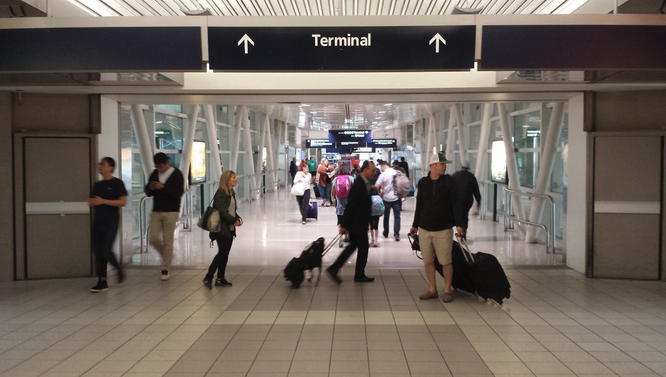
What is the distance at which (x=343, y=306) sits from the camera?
6176mm

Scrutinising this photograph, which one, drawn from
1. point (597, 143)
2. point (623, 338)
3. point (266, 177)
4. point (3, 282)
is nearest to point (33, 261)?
point (3, 282)

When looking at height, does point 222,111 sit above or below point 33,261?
above

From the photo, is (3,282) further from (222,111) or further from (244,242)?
(222,111)

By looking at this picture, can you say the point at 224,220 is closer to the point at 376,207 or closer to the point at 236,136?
the point at 376,207

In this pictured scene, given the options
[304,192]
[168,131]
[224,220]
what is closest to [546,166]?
[304,192]

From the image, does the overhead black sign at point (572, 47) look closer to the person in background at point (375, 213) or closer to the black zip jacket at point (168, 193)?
the black zip jacket at point (168, 193)

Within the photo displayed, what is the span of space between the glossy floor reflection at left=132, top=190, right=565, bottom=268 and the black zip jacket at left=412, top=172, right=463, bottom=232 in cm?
233

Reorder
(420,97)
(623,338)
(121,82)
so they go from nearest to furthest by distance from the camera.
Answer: (623,338), (121,82), (420,97)

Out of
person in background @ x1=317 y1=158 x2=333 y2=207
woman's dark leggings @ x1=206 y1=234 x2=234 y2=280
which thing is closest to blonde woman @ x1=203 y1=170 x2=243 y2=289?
woman's dark leggings @ x1=206 y1=234 x2=234 y2=280

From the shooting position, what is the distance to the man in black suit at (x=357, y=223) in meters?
7.23

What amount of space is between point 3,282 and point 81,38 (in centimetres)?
404

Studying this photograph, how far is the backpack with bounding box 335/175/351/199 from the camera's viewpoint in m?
11.0

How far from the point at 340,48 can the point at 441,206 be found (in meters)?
2.07

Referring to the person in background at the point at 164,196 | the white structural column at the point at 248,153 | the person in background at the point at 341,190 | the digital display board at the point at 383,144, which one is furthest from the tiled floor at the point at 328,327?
the digital display board at the point at 383,144
